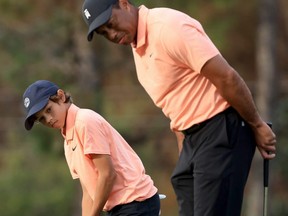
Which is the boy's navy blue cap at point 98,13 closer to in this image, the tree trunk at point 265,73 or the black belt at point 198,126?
the black belt at point 198,126

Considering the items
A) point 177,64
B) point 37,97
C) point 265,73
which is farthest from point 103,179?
point 265,73

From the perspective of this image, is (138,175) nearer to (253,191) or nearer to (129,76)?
(253,191)

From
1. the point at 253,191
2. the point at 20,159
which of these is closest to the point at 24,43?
the point at 20,159

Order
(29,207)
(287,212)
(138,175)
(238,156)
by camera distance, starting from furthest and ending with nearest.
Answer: (29,207), (287,212), (138,175), (238,156)

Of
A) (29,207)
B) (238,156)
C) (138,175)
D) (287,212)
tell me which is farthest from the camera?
(29,207)

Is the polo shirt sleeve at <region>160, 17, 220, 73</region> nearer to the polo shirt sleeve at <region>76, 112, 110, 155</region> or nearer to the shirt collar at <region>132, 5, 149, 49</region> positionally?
the shirt collar at <region>132, 5, 149, 49</region>

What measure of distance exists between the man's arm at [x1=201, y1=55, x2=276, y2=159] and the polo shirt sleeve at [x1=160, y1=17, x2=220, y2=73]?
0.04 meters

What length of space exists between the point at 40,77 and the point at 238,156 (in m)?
13.1

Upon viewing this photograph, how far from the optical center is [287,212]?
18000 mm

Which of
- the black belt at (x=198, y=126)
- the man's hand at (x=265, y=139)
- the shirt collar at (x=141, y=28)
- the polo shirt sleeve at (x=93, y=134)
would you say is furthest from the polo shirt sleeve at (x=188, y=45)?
the polo shirt sleeve at (x=93, y=134)

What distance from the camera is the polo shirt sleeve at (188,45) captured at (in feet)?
16.3

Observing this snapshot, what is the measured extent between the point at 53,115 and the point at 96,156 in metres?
0.30

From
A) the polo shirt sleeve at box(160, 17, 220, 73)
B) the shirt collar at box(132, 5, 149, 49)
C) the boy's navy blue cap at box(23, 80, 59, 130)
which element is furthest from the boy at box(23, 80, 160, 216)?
the polo shirt sleeve at box(160, 17, 220, 73)

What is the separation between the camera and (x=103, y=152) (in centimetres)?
536
